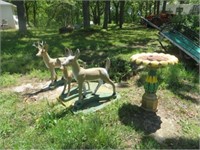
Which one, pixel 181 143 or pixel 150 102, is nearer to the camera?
pixel 181 143

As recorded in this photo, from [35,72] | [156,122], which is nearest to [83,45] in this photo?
[35,72]

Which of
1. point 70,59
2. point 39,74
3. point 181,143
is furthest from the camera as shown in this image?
point 39,74

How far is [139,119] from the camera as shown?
12.9ft

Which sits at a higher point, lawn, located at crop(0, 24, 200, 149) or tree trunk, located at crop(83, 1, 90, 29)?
tree trunk, located at crop(83, 1, 90, 29)

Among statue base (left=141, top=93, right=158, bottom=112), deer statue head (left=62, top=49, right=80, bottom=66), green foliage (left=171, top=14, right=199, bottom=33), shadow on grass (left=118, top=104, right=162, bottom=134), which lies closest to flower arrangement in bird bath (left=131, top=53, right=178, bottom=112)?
statue base (left=141, top=93, right=158, bottom=112)

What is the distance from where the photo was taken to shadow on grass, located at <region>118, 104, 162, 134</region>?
375cm

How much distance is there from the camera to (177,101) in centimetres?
464

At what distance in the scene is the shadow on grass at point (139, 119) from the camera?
3.75 m

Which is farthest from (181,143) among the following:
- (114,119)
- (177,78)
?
(177,78)

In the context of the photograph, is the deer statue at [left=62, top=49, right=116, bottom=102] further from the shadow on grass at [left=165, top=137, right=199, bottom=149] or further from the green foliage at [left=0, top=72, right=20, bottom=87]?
the green foliage at [left=0, top=72, right=20, bottom=87]

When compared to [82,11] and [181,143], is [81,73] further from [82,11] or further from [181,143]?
[82,11]

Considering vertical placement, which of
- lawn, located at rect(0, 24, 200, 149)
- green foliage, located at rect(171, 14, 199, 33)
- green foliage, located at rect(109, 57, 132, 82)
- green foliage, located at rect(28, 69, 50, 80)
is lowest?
lawn, located at rect(0, 24, 200, 149)

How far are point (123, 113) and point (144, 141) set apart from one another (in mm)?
692

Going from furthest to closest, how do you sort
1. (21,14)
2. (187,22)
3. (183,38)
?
(21,14)
(187,22)
(183,38)
